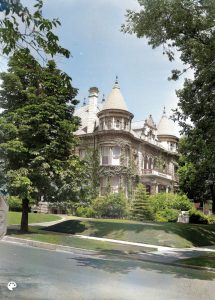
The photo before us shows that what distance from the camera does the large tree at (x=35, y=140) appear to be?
23.0 m

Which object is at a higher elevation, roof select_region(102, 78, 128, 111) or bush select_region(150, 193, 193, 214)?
roof select_region(102, 78, 128, 111)

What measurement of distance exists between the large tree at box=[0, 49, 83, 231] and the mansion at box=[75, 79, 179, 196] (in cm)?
2137

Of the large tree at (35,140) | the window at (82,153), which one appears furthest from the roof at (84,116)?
the large tree at (35,140)

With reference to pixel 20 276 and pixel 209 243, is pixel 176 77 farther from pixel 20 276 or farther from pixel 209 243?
pixel 20 276

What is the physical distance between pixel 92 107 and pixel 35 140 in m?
31.4

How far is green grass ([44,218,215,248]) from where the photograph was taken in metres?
24.3

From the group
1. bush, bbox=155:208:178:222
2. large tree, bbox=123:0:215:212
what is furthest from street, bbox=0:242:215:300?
bush, bbox=155:208:178:222

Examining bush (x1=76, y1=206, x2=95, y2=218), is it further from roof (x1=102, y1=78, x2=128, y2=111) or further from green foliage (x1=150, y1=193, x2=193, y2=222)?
roof (x1=102, y1=78, x2=128, y2=111)

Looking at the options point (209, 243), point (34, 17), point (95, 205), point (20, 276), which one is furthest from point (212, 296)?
point (95, 205)

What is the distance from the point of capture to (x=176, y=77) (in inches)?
814

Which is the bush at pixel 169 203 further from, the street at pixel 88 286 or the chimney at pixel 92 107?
the street at pixel 88 286

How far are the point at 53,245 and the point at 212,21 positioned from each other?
11.8m

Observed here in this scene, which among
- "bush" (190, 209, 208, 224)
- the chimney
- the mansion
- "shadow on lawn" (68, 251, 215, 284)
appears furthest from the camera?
the chimney

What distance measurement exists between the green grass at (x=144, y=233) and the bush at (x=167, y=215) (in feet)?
37.2
